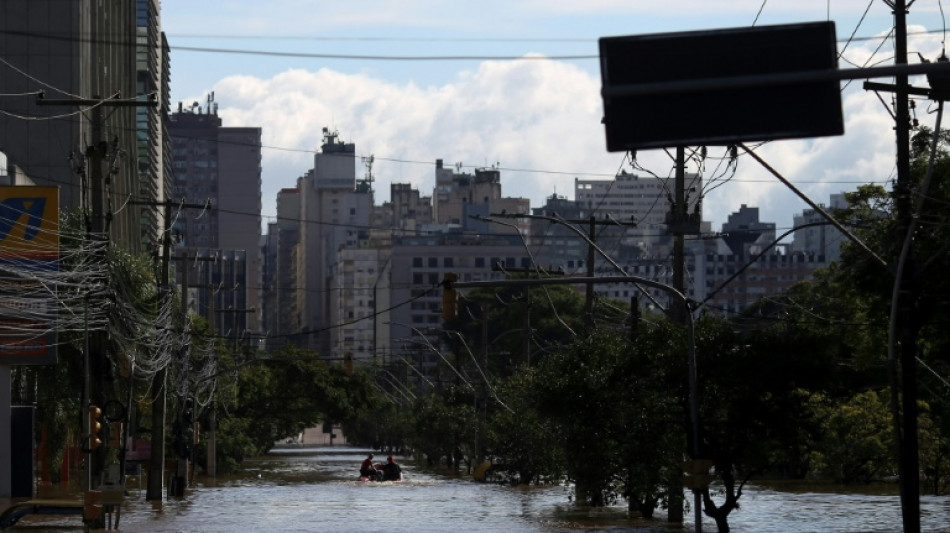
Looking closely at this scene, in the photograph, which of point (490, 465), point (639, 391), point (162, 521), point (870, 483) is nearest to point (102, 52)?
point (490, 465)

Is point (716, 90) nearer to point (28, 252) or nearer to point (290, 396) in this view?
point (28, 252)

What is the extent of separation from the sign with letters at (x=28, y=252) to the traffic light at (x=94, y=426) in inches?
269

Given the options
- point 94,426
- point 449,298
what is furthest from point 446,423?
point 449,298

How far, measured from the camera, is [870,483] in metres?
72.8

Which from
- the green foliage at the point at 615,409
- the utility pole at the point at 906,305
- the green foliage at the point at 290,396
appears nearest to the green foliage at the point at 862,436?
the green foliage at the point at 615,409

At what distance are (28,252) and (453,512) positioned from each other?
1379cm

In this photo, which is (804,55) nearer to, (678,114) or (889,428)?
(678,114)

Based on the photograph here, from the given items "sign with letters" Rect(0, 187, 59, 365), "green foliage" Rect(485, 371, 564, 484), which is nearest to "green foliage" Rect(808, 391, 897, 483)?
"green foliage" Rect(485, 371, 564, 484)

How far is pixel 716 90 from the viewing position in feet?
50.4

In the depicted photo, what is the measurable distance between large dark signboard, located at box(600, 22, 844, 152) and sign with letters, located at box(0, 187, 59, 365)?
106 ft

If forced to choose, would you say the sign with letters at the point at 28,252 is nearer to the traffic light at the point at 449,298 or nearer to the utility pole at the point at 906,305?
the traffic light at the point at 449,298

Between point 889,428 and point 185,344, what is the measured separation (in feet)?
85.9

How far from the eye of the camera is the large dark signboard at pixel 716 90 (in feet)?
50.9

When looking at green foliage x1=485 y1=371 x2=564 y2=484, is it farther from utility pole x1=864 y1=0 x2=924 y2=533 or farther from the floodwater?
utility pole x1=864 y1=0 x2=924 y2=533
